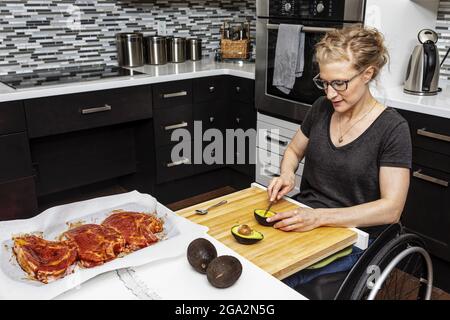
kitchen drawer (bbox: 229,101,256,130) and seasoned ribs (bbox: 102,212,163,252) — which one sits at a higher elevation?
seasoned ribs (bbox: 102,212,163,252)

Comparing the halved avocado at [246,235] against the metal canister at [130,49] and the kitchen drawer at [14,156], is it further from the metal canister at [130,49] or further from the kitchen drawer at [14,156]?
the metal canister at [130,49]

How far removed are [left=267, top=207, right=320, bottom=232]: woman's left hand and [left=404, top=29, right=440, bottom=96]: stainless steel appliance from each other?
4.42 ft

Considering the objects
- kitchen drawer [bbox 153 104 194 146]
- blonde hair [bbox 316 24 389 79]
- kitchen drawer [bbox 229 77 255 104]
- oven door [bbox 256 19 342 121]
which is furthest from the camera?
kitchen drawer [bbox 229 77 255 104]

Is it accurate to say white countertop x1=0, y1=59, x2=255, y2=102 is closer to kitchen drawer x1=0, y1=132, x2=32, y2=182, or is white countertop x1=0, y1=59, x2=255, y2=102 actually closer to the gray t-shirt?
kitchen drawer x1=0, y1=132, x2=32, y2=182

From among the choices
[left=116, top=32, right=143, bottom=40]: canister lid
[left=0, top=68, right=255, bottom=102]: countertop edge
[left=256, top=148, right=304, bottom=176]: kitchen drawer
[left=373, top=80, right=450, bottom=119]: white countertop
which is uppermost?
[left=116, top=32, right=143, bottom=40]: canister lid

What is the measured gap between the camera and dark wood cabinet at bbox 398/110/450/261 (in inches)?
A: 79.0

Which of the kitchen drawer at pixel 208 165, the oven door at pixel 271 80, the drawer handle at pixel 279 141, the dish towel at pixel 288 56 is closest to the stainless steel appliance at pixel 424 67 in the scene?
the oven door at pixel 271 80

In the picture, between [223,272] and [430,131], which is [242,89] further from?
[223,272]

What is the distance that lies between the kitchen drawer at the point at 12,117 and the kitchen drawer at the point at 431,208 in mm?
1974

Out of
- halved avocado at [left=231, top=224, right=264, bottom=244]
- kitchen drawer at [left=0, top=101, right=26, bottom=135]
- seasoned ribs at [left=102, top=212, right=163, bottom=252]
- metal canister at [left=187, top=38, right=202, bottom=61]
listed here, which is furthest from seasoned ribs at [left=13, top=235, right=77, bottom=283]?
metal canister at [left=187, top=38, right=202, bottom=61]

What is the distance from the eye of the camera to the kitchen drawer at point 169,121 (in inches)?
114

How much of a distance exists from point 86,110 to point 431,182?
71.9 inches

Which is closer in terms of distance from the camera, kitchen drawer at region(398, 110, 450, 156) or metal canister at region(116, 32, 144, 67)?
kitchen drawer at region(398, 110, 450, 156)
